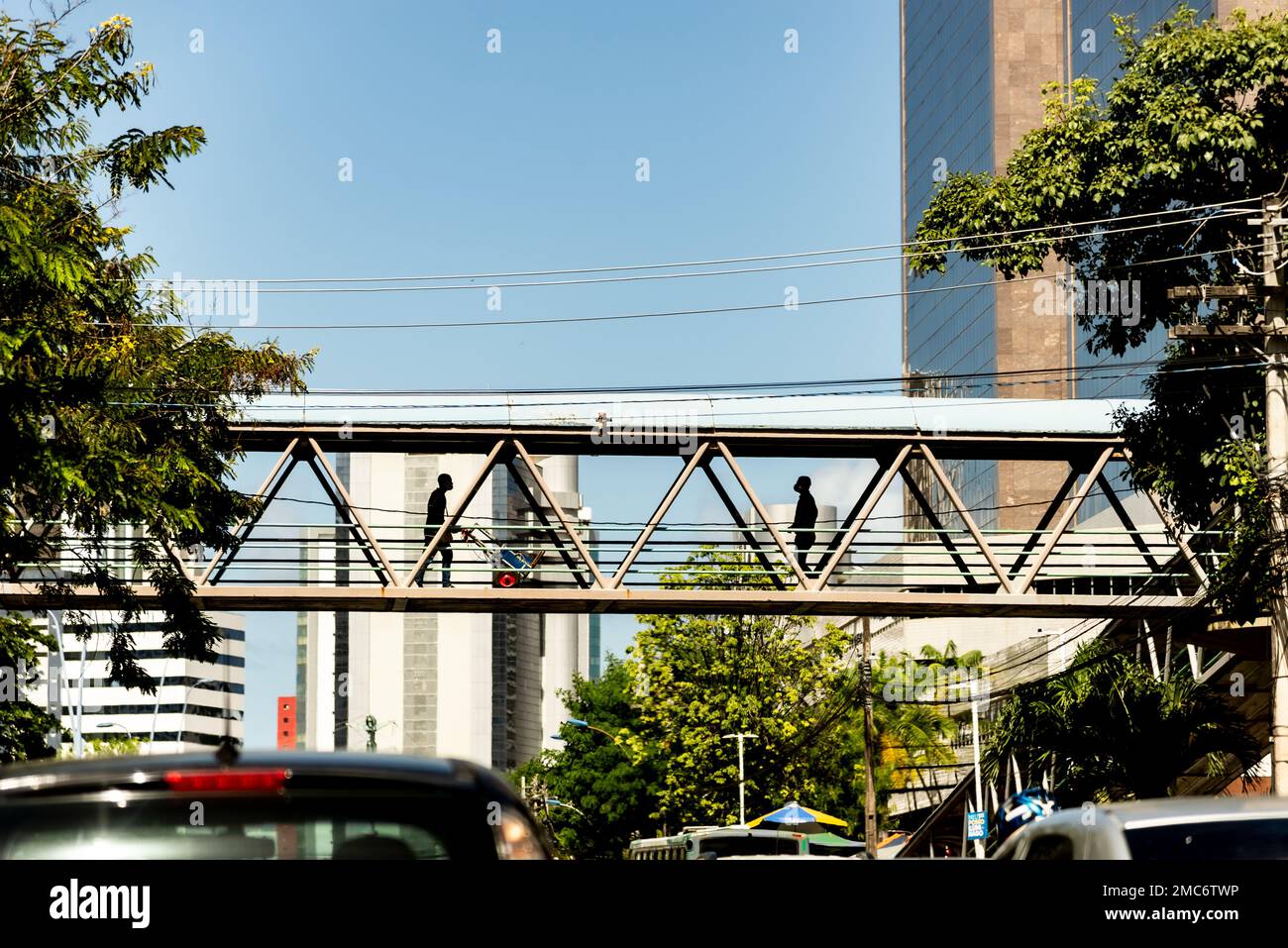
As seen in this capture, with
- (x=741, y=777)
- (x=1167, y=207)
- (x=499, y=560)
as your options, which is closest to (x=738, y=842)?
(x=741, y=777)

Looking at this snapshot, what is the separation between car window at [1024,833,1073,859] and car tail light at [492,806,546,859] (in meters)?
2.40

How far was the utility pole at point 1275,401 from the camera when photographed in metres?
19.1

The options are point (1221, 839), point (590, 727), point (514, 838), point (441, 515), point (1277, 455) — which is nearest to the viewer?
point (514, 838)

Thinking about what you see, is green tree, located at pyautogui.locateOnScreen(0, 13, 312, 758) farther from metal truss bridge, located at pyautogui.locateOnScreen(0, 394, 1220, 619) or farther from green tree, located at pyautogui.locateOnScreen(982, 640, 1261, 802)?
green tree, located at pyautogui.locateOnScreen(982, 640, 1261, 802)

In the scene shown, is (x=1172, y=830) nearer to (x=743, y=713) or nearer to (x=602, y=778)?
(x=743, y=713)

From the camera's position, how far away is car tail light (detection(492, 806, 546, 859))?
362cm

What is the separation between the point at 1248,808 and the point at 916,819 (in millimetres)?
88531

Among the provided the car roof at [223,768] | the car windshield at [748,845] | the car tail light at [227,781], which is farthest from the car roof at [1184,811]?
the car windshield at [748,845]

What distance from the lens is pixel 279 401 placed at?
25.8 metres

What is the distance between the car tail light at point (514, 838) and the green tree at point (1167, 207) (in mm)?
20581

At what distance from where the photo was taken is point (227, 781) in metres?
3.33

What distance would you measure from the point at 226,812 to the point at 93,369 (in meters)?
14.4

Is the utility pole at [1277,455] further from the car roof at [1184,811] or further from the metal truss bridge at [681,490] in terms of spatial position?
the car roof at [1184,811]
